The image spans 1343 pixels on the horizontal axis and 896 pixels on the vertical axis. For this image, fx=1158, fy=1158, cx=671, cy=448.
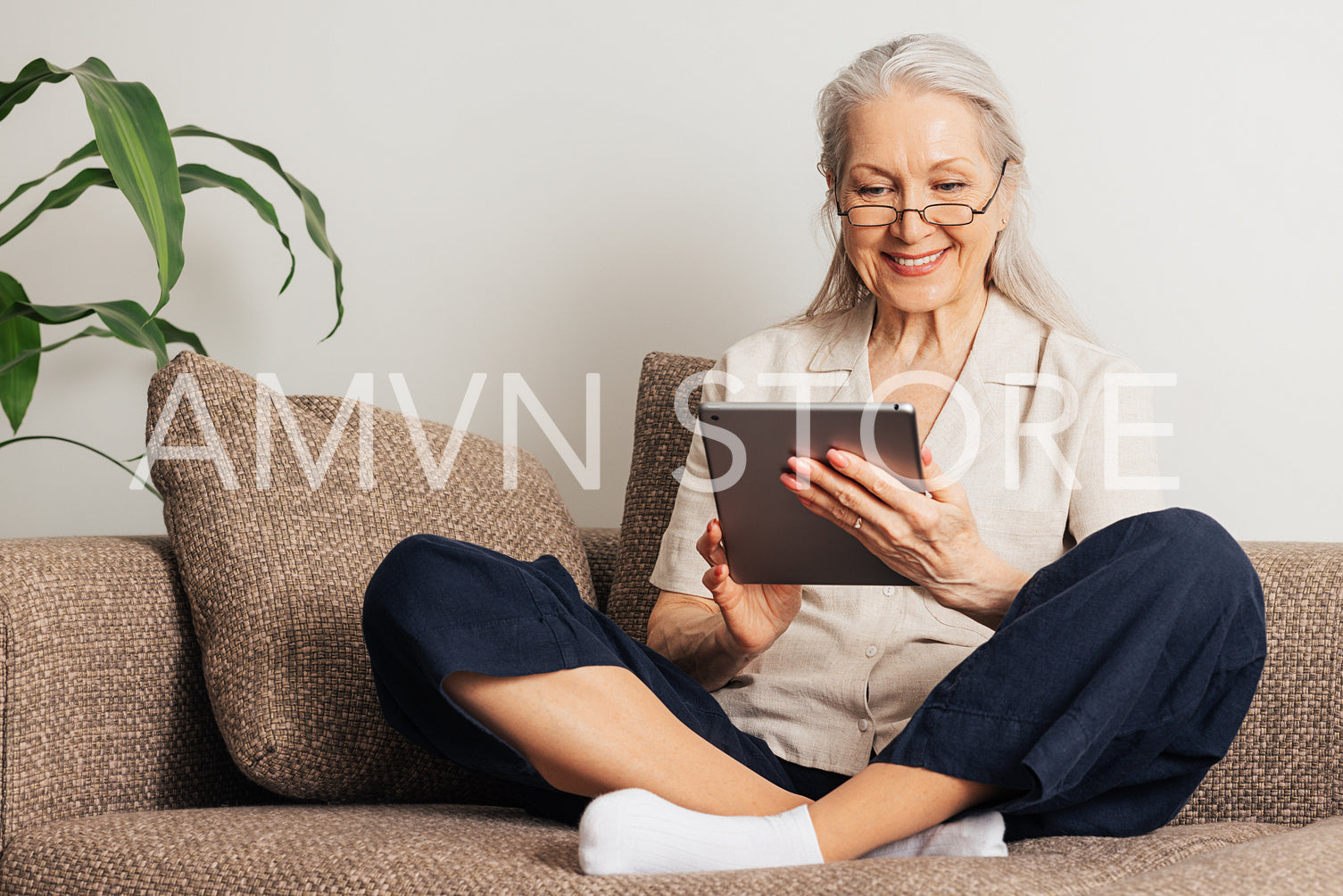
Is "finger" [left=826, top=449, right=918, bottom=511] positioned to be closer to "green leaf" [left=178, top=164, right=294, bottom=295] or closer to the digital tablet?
the digital tablet

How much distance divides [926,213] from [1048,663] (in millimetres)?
593

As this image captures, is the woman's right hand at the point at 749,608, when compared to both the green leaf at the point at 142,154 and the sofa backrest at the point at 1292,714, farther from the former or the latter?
the green leaf at the point at 142,154

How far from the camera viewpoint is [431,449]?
135 centimetres

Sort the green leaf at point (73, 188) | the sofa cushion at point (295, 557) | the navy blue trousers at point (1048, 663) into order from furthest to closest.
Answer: the green leaf at point (73, 188) < the sofa cushion at point (295, 557) < the navy blue trousers at point (1048, 663)

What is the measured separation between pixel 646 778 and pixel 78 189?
115 centimetres

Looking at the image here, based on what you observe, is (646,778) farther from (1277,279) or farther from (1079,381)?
(1277,279)

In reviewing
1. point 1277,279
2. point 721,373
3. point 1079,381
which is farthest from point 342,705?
point 1277,279

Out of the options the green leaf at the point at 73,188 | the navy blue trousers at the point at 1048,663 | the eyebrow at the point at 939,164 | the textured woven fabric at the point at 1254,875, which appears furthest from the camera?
the green leaf at the point at 73,188

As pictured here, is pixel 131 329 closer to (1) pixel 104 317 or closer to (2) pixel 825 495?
(1) pixel 104 317

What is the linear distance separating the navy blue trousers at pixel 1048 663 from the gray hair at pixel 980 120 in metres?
0.51

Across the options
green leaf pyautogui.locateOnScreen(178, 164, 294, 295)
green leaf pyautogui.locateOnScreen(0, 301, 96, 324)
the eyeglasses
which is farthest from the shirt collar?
green leaf pyautogui.locateOnScreen(0, 301, 96, 324)

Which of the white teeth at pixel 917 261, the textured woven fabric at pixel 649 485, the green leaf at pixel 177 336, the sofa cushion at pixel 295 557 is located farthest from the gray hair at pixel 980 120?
the green leaf at pixel 177 336

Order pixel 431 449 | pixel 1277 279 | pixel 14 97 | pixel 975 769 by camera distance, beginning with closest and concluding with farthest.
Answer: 1. pixel 975 769
2. pixel 431 449
3. pixel 14 97
4. pixel 1277 279

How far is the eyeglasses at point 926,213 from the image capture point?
4.17 feet
